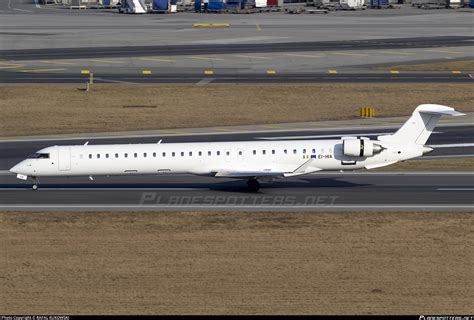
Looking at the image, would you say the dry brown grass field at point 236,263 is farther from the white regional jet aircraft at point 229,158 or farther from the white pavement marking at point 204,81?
the white pavement marking at point 204,81

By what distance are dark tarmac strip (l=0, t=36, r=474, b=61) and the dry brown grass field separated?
67.8 m

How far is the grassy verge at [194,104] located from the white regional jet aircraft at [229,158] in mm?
20532

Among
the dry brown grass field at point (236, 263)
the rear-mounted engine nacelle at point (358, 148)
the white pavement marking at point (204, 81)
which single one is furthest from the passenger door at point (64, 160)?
the white pavement marking at point (204, 81)

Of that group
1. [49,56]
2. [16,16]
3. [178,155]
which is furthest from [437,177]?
[16,16]

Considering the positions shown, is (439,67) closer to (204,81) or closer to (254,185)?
(204,81)

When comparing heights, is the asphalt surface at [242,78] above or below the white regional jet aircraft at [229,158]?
below

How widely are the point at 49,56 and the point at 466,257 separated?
262 feet

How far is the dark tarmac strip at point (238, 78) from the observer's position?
92.6 meters

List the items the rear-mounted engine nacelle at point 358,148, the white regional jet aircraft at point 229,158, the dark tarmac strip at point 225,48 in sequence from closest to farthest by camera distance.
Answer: the rear-mounted engine nacelle at point 358,148 → the white regional jet aircraft at point 229,158 → the dark tarmac strip at point 225,48

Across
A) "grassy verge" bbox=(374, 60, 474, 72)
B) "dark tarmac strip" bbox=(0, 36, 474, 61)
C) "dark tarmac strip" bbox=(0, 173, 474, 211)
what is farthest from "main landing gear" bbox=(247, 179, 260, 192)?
"dark tarmac strip" bbox=(0, 36, 474, 61)

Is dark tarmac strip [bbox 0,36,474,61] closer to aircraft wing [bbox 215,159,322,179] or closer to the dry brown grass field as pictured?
aircraft wing [bbox 215,159,322,179]

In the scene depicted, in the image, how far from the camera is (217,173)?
51250 millimetres

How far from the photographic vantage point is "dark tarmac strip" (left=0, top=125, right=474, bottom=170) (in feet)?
212

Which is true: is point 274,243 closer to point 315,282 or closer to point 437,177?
point 315,282
